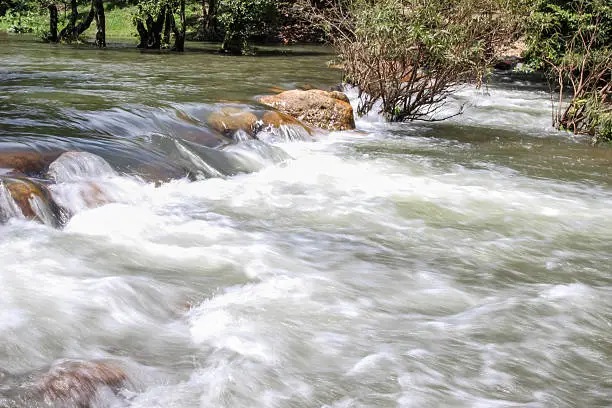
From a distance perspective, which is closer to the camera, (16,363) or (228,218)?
(16,363)

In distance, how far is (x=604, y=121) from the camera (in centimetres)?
1170

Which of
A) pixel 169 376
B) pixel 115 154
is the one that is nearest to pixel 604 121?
pixel 115 154

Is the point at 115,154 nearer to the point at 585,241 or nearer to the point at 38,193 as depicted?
the point at 38,193

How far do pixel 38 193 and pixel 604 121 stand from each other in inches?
367

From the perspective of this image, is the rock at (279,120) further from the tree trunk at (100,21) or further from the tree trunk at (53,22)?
the tree trunk at (53,22)

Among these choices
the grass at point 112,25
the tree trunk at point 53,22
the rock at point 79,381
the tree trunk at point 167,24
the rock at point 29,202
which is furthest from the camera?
the grass at point 112,25

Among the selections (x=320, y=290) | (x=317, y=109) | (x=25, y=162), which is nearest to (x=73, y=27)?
(x=317, y=109)

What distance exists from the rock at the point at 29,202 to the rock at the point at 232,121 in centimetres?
459

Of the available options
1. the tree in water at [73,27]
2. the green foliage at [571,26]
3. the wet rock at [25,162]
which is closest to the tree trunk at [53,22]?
the tree in water at [73,27]

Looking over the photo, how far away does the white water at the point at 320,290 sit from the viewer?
386 cm

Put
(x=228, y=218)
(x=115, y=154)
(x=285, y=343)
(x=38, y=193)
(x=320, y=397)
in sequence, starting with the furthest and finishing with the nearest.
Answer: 1. (x=115, y=154)
2. (x=228, y=218)
3. (x=38, y=193)
4. (x=285, y=343)
5. (x=320, y=397)

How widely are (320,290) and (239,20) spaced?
1924 cm

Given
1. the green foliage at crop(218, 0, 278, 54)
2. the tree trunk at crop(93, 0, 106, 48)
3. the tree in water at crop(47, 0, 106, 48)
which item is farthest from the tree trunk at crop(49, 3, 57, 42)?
the green foliage at crop(218, 0, 278, 54)

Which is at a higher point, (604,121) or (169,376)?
(604,121)
